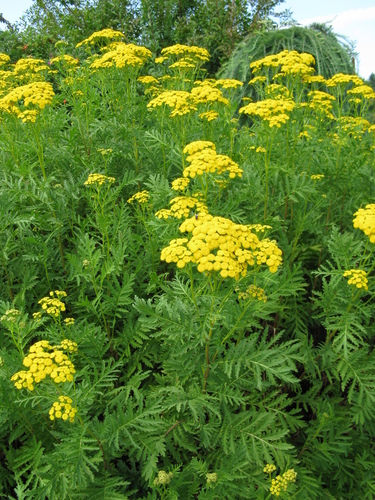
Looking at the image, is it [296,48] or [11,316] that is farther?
[296,48]

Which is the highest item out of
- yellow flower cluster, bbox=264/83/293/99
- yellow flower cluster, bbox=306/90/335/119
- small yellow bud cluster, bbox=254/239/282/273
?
yellow flower cluster, bbox=264/83/293/99

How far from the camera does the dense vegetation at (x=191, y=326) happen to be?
80.6 inches

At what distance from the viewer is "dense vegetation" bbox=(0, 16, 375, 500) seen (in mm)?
2047

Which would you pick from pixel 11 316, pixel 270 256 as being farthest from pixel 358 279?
pixel 11 316

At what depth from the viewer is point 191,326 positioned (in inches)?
81.6

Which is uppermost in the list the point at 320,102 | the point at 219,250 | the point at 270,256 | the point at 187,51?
the point at 187,51

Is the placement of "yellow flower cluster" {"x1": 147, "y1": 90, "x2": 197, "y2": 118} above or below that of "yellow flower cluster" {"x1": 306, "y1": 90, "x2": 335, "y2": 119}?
above

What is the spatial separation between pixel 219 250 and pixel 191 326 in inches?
17.5

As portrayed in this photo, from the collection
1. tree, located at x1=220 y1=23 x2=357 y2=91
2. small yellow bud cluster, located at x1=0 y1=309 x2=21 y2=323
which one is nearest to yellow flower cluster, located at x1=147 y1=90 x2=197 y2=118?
small yellow bud cluster, located at x1=0 y1=309 x2=21 y2=323

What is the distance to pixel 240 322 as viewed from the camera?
6.97 feet

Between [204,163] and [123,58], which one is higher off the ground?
[123,58]

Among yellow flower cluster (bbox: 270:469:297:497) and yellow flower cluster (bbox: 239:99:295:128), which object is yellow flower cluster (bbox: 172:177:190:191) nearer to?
yellow flower cluster (bbox: 239:99:295:128)

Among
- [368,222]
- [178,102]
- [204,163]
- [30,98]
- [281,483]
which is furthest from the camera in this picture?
[30,98]

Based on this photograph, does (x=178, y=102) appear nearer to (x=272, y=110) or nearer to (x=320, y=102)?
(x=272, y=110)
